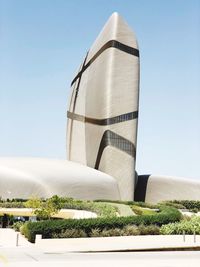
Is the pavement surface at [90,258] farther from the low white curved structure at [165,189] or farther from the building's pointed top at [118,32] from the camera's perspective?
the building's pointed top at [118,32]

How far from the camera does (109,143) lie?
193 feet

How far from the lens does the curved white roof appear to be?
157ft

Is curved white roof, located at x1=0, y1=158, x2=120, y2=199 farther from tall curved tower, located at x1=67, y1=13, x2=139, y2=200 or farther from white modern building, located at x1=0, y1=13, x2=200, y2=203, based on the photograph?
tall curved tower, located at x1=67, y1=13, x2=139, y2=200

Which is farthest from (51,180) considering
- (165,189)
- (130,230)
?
(130,230)

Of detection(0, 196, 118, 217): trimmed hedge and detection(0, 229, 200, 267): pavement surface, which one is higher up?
detection(0, 229, 200, 267): pavement surface

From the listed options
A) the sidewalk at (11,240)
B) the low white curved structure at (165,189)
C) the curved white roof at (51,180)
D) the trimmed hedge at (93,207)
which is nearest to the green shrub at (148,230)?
the sidewalk at (11,240)

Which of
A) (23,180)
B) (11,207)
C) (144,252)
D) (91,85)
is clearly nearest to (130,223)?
(144,252)

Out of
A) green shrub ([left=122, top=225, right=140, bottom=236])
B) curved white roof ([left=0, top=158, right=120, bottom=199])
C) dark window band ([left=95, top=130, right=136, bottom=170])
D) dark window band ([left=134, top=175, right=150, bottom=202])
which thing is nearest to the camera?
green shrub ([left=122, top=225, right=140, bottom=236])

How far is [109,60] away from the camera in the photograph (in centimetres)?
6041

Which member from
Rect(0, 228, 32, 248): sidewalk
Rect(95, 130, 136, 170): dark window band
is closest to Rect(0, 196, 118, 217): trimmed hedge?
Rect(0, 228, 32, 248): sidewalk

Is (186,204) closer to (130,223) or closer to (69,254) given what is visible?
(130,223)

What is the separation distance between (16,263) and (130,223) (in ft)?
33.6

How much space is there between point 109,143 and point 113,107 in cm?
491

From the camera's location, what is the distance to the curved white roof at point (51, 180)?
48000mm
